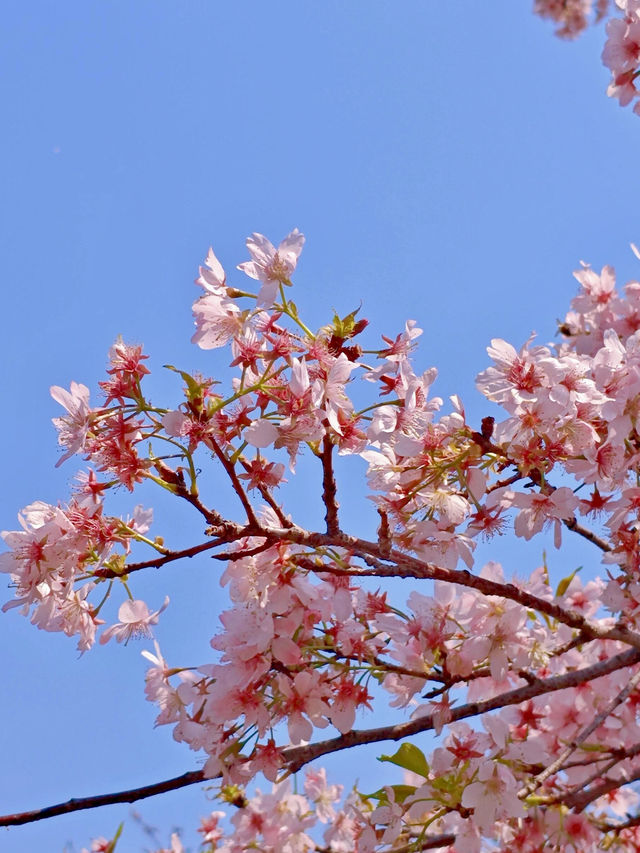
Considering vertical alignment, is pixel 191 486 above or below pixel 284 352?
below

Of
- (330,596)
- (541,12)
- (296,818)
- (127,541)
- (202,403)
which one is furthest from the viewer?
(541,12)

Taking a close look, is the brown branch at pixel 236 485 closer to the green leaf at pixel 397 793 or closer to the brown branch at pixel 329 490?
the brown branch at pixel 329 490

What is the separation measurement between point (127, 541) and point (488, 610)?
1151mm

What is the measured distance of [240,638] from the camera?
2197 mm

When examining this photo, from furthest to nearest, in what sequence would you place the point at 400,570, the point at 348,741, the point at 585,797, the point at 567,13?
the point at 567,13, the point at 585,797, the point at 348,741, the point at 400,570

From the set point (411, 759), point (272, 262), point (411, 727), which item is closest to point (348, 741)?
point (411, 727)

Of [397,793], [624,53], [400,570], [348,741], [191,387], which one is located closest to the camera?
[191,387]

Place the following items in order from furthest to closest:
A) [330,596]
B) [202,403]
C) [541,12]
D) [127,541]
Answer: [541,12] < [330,596] < [127,541] < [202,403]

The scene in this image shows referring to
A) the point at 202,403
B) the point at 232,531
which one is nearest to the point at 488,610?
the point at 232,531

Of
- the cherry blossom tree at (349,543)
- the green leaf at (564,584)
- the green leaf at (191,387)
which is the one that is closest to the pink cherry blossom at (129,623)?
the cherry blossom tree at (349,543)

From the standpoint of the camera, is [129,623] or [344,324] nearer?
[344,324]

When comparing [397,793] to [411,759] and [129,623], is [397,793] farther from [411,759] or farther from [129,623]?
[129,623]

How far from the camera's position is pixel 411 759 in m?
2.74

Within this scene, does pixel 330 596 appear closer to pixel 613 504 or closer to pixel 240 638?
pixel 240 638
